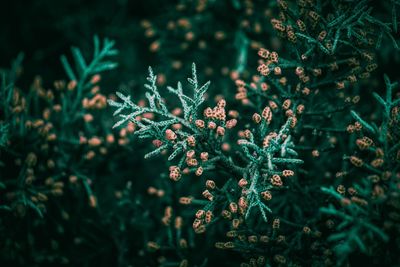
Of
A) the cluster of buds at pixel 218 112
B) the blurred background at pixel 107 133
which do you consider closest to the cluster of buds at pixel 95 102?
the blurred background at pixel 107 133

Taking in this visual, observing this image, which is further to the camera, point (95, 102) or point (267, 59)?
point (95, 102)

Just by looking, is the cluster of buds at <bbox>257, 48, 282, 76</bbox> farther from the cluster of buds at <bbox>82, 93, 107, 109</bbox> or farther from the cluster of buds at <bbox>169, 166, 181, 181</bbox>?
the cluster of buds at <bbox>82, 93, 107, 109</bbox>

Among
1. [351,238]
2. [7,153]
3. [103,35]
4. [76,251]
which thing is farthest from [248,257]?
[103,35]

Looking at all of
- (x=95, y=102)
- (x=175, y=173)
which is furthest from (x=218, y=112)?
(x=95, y=102)

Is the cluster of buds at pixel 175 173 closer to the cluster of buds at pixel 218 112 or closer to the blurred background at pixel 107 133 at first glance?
the cluster of buds at pixel 218 112

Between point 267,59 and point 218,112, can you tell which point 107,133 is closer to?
point 218,112

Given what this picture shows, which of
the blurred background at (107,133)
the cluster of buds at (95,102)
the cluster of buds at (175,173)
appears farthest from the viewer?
the cluster of buds at (95,102)

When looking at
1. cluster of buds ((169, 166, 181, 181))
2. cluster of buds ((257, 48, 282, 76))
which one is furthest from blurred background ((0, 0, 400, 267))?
cluster of buds ((257, 48, 282, 76))

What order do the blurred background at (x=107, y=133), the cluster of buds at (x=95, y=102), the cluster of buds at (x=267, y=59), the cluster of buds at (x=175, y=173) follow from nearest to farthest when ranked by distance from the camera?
the cluster of buds at (x=175, y=173) → the cluster of buds at (x=267, y=59) → the blurred background at (x=107, y=133) → the cluster of buds at (x=95, y=102)

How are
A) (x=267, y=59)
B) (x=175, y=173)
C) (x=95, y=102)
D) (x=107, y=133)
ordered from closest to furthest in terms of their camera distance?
1. (x=175, y=173)
2. (x=267, y=59)
3. (x=95, y=102)
4. (x=107, y=133)

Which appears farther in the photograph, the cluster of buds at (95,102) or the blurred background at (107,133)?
the cluster of buds at (95,102)

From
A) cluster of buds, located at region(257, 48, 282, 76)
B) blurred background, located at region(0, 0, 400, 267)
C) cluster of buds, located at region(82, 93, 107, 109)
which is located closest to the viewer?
cluster of buds, located at region(257, 48, 282, 76)
